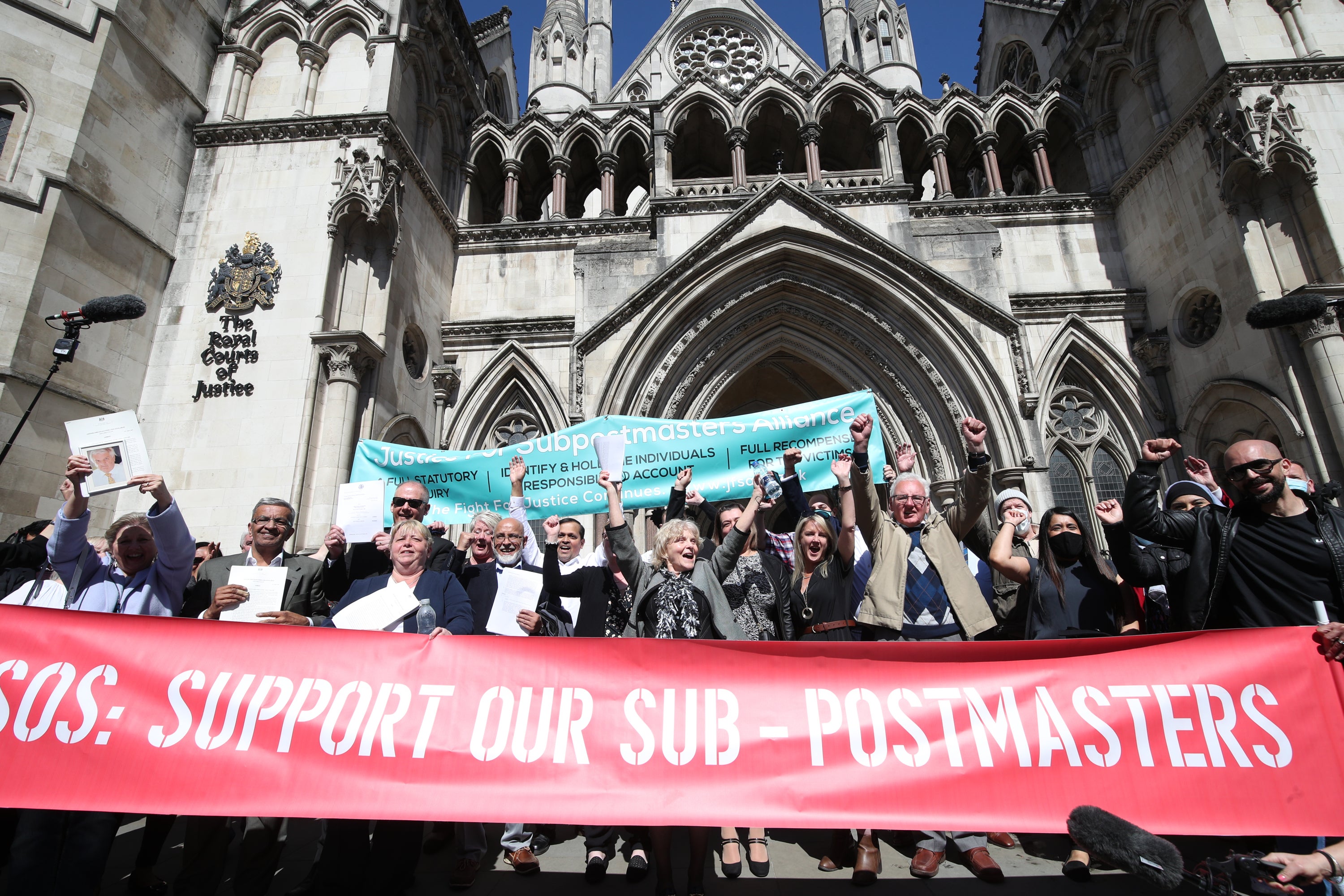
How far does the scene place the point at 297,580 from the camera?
486 centimetres

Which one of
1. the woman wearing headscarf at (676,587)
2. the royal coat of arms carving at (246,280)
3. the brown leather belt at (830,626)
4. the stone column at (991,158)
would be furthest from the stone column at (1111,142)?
the royal coat of arms carving at (246,280)

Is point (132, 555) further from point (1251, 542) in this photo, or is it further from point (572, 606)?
point (1251, 542)

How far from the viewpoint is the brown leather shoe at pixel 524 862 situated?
168 inches

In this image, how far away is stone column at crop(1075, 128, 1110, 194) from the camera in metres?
15.2

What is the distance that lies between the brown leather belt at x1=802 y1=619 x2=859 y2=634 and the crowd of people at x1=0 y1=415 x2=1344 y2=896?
0.08ft

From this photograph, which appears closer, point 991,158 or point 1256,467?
point 1256,467

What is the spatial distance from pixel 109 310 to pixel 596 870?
7245 mm

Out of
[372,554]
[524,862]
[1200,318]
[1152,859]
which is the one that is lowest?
[524,862]

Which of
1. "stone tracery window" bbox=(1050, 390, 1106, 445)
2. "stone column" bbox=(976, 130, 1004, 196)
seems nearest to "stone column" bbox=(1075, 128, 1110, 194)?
"stone column" bbox=(976, 130, 1004, 196)

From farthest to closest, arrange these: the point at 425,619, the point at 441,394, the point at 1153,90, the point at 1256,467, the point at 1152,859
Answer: the point at 1153,90 → the point at 441,394 → the point at 425,619 → the point at 1256,467 → the point at 1152,859

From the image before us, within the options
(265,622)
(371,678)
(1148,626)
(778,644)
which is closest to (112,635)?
(265,622)

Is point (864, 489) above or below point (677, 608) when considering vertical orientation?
above

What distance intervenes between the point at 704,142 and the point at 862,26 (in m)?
12.0

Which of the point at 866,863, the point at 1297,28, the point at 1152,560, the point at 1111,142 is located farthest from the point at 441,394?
the point at 1297,28
